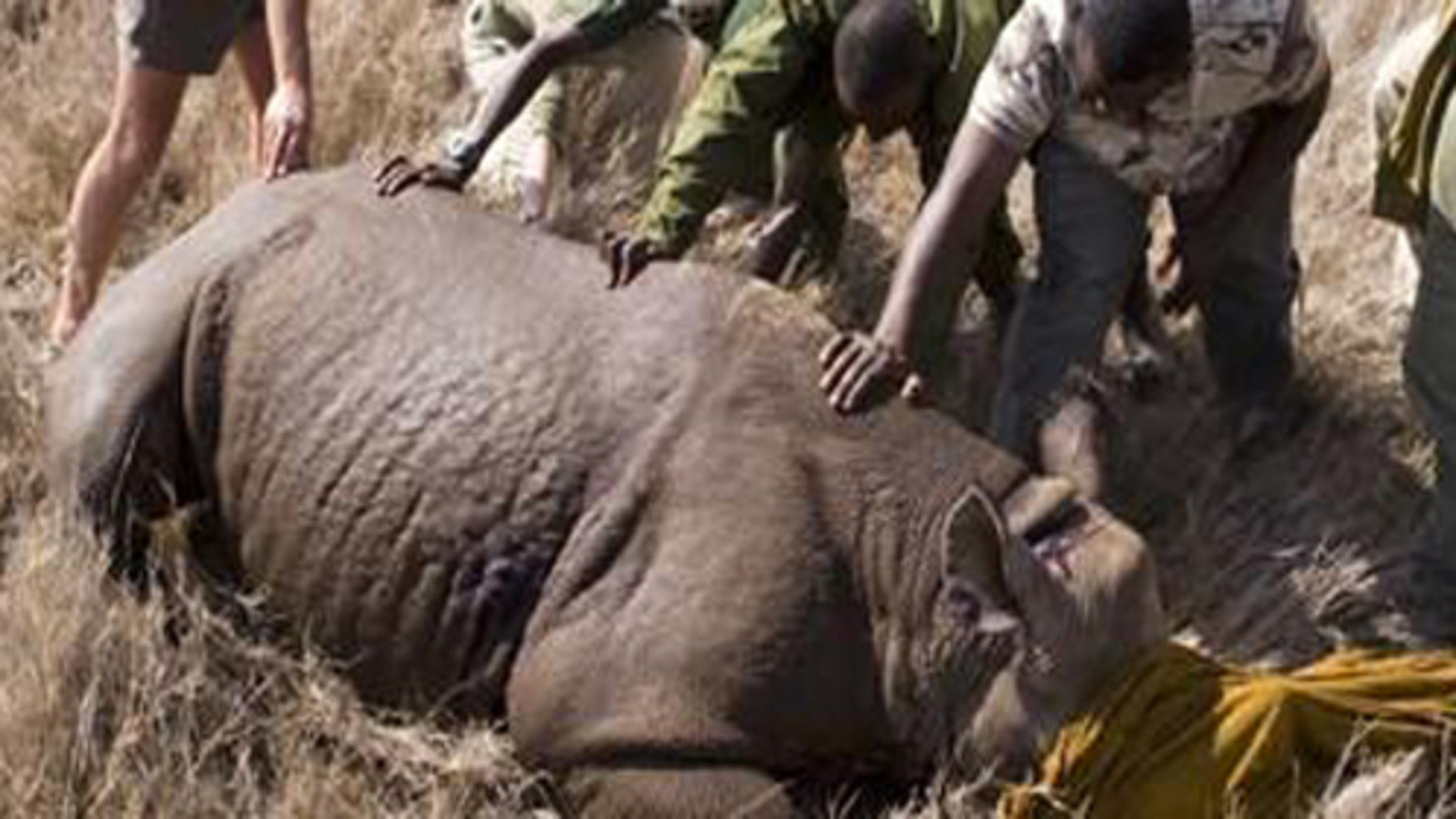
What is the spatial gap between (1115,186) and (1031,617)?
1.44 meters

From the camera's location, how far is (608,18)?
223 inches

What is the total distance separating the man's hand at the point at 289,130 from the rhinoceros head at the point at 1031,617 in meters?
1.95

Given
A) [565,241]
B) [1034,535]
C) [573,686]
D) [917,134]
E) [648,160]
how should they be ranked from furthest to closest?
1. [648,160]
2. [917,134]
3. [565,241]
4. [573,686]
5. [1034,535]

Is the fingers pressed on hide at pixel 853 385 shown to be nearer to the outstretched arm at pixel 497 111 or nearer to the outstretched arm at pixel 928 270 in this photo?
the outstretched arm at pixel 928 270

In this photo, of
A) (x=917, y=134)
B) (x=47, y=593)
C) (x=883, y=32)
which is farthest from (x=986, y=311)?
(x=47, y=593)

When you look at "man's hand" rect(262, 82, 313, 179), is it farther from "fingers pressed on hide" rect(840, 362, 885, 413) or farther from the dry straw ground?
"fingers pressed on hide" rect(840, 362, 885, 413)

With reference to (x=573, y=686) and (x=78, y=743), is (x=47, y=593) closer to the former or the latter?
(x=78, y=743)

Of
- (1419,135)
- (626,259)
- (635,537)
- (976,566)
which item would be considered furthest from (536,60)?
(976,566)

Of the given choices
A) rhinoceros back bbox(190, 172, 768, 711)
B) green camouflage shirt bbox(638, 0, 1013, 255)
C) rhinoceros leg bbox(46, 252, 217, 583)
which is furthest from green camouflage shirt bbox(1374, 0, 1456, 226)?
rhinoceros leg bbox(46, 252, 217, 583)

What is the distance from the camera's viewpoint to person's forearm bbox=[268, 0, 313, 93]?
5.48 metres

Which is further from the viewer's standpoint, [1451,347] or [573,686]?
[1451,347]

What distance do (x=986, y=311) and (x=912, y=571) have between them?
6.38ft

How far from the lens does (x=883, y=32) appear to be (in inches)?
207

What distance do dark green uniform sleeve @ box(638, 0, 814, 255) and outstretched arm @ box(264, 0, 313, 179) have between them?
2.46 ft
